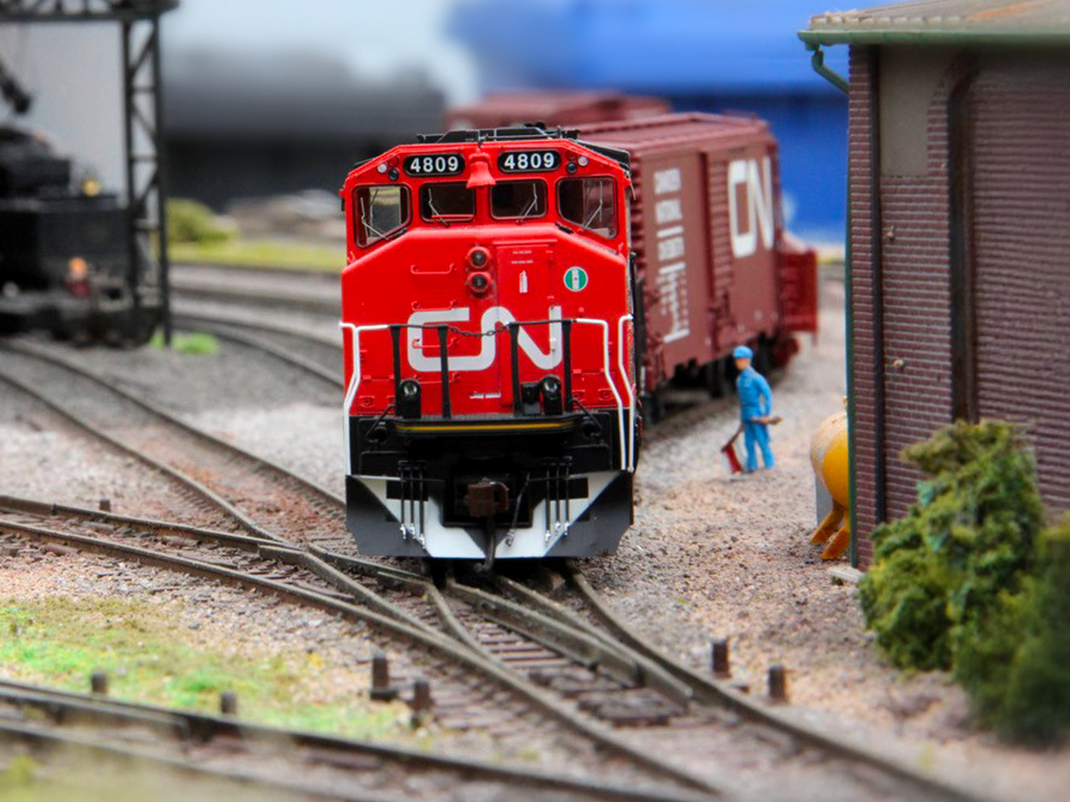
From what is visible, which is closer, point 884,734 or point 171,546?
point 884,734

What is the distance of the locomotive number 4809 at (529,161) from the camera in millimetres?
13398

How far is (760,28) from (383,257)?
97.8ft

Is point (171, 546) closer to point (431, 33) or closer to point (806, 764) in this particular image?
point (806, 764)

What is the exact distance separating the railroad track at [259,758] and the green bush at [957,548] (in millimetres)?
2741

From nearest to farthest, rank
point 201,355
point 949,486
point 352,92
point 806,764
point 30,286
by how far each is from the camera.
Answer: point 806,764
point 949,486
point 201,355
point 30,286
point 352,92

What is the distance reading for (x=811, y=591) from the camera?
13.3 metres

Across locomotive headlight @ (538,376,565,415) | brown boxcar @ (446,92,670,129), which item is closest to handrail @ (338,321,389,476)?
locomotive headlight @ (538,376,565,415)

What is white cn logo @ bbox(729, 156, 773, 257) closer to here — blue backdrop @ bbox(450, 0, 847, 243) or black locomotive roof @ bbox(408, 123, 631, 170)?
black locomotive roof @ bbox(408, 123, 631, 170)

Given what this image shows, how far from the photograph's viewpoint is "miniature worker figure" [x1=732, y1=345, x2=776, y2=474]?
1756 cm

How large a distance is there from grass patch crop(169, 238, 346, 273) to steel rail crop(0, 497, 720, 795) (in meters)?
20.7

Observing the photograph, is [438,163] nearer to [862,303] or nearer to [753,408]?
[862,303]

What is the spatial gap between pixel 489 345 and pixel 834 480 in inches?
124

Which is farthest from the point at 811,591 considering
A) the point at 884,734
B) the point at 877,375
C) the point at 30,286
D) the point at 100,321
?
the point at 30,286

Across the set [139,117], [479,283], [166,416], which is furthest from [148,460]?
[139,117]
